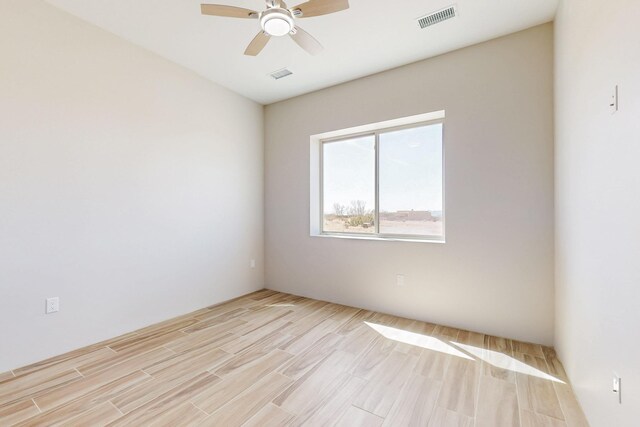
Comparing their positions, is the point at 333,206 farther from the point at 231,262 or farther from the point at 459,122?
the point at 459,122

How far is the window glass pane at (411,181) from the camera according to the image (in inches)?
124

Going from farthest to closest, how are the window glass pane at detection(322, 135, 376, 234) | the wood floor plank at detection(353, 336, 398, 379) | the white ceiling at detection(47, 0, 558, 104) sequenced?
1. the window glass pane at detection(322, 135, 376, 234)
2. the white ceiling at detection(47, 0, 558, 104)
3. the wood floor plank at detection(353, 336, 398, 379)

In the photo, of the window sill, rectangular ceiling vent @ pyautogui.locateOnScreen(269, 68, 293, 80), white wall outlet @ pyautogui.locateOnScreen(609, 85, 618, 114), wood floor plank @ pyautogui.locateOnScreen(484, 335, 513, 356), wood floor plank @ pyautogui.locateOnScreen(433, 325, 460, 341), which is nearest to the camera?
white wall outlet @ pyautogui.locateOnScreen(609, 85, 618, 114)

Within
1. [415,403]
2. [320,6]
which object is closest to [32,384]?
[415,403]

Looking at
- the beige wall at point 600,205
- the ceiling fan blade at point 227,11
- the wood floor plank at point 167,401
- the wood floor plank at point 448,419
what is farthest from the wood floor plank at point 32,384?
the beige wall at point 600,205

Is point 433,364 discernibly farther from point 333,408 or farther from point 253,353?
point 253,353

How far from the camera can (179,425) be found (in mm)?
1567

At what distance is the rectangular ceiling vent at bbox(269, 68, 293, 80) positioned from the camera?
3.28m

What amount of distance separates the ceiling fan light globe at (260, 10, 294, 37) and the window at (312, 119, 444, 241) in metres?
1.93

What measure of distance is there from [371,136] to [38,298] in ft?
12.0

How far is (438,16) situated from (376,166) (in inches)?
64.8

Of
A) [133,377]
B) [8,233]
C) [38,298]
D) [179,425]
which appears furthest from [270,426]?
[8,233]

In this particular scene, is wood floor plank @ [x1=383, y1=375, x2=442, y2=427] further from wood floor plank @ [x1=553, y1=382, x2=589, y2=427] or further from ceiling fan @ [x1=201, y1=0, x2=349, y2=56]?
ceiling fan @ [x1=201, y1=0, x2=349, y2=56]

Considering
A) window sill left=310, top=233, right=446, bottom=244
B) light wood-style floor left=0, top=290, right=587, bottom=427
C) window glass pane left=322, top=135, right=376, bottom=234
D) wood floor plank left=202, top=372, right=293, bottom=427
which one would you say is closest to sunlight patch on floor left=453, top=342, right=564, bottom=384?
light wood-style floor left=0, top=290, right=587, bottom=427
